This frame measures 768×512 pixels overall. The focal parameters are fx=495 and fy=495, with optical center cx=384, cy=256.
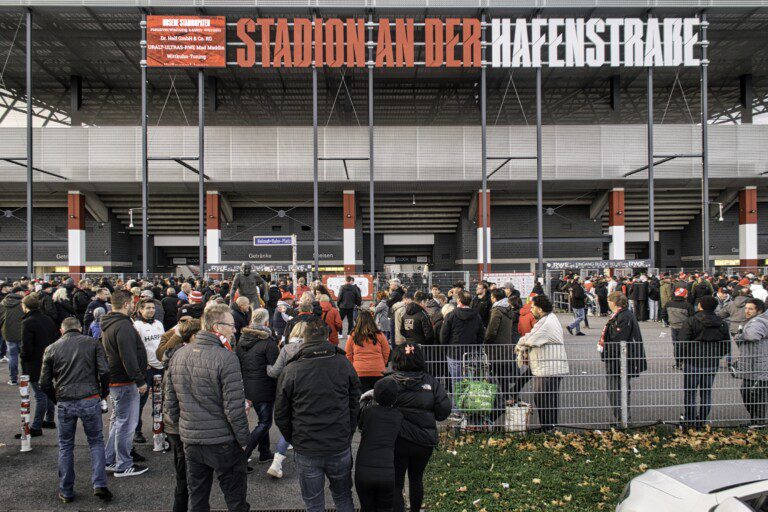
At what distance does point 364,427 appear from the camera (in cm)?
363

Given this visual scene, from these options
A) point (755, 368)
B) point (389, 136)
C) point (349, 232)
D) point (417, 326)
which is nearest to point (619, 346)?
point (755, 368)

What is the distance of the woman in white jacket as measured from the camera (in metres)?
6.36

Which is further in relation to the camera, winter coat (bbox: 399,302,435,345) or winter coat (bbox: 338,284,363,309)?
winter coat (bbox: 338,284,363,309)

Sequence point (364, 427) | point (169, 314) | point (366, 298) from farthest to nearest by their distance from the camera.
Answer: point (366, 298), point (169, 314), point (364, 427)

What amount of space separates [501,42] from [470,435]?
18.1 metres

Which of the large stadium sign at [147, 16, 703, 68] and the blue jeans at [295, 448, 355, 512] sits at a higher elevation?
the large stadium sign at [147, 16, 703, 68]

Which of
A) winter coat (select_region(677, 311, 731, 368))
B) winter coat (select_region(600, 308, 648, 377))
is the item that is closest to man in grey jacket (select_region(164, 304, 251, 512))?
winter coat (select_region(600, 308, 648, 377))

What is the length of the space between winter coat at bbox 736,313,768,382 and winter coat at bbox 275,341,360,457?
19.4ft

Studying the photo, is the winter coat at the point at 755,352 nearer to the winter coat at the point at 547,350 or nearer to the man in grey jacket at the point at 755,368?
the man in grey jacket at the point at 755,368

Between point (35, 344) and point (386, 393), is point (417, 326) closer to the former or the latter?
point (386, 393)

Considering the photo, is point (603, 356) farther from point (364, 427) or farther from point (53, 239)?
point (53, 239)

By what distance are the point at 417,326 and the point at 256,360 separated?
2.84 m

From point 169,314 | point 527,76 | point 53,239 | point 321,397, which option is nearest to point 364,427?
point 321,397

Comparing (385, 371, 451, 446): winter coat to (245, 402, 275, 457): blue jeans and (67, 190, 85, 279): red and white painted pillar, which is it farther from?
(67, 190, 85, 279): red and white painted pillar
